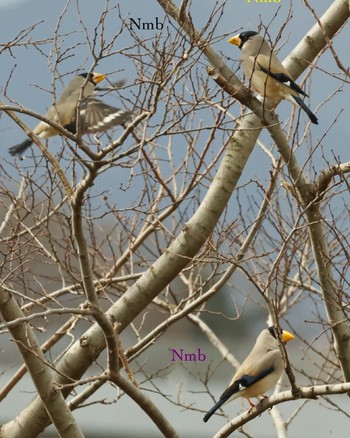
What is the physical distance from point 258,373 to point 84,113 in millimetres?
1654

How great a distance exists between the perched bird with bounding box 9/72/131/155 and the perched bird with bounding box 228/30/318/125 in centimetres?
89

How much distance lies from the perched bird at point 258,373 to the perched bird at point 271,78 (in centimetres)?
124

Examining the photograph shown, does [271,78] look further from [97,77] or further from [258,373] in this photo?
[258,373]

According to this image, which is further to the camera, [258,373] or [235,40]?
[235,40]

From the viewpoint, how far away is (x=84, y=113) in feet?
12.3

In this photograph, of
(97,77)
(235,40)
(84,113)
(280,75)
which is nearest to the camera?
(84,113)

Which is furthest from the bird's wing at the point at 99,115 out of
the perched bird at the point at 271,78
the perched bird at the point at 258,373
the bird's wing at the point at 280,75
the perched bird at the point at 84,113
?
the perched bird at the point at 258,373

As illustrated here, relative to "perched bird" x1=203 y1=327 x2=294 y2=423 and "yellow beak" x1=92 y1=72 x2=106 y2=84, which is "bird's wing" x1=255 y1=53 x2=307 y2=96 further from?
"perched bird" x1=203 y1=327 x2=294 y2=423

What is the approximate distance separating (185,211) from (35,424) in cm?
152

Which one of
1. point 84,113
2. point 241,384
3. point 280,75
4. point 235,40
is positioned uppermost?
point 235,40

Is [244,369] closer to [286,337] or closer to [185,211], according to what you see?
[286,337]

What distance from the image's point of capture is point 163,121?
3.30m

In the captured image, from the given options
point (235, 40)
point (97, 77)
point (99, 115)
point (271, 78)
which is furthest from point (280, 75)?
point (99, 115)

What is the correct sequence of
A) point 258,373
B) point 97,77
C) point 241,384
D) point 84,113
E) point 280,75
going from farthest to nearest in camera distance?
1. point 280,75
2. point 258,373
3. point 241,384
4. point 97,77
5. point 84,113
